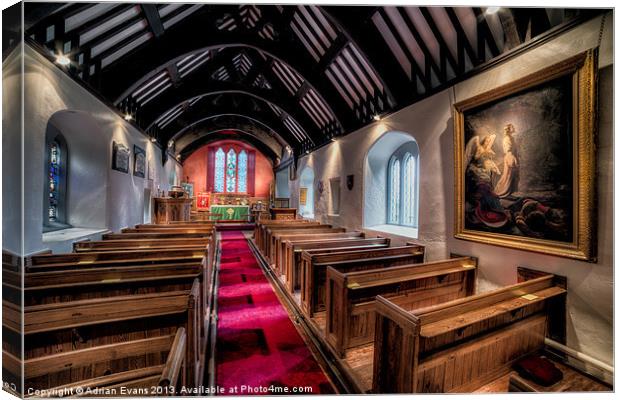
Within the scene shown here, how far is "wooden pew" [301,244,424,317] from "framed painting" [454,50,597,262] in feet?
3.41

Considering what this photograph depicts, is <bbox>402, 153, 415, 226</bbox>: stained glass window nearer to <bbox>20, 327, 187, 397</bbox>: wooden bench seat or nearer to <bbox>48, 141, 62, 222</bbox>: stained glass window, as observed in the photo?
A: <bbox>20, 327, 187, 397</bbox>: wooden bench seat

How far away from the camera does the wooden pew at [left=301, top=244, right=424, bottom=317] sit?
3.05 m

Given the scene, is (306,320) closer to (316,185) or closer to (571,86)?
(571,86)

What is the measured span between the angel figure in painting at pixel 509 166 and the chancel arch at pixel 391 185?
267cm

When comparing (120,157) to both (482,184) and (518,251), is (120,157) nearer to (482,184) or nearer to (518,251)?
(482,184)

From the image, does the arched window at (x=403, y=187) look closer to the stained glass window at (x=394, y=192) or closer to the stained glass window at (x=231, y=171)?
the stained glass window at (x=394, y=192)

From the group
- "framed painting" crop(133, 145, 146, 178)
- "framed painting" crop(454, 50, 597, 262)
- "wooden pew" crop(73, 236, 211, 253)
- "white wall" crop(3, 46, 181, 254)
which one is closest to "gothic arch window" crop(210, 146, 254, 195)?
"framed painting" crop(133, 145, 146, 178)

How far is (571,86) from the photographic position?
2.12m

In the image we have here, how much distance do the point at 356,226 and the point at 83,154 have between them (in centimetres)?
573

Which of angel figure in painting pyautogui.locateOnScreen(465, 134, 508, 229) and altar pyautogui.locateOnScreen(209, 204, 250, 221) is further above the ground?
angel figure in painting pyautogui.locateOnScreen(465, 134, 508, 229)

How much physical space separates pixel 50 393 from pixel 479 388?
A: 2.69 m

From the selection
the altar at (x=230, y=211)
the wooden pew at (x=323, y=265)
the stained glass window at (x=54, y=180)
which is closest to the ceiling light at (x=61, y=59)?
the stained glass window at (x=54, y=180)

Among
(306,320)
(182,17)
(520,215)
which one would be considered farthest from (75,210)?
(520,215)

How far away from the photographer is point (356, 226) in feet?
19.2
